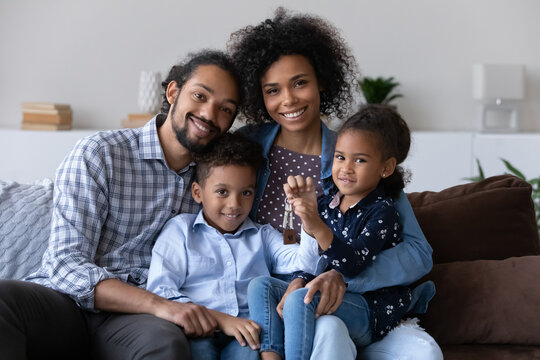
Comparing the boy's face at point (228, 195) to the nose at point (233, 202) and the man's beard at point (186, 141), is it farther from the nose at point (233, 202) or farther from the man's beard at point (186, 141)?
the man's beard at point (186, 141)

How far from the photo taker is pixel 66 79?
5.00m

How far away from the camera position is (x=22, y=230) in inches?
87.5

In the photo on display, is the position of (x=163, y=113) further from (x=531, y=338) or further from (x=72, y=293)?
(x=531, y=338)

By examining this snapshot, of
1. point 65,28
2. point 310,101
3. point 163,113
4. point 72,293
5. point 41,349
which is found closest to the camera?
point 41,349

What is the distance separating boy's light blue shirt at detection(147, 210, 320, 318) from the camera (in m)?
2.07

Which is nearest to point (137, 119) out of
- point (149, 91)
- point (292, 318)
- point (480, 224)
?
point (149, 91)

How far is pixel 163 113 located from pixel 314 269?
887 mm

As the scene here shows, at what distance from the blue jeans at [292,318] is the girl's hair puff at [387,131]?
0.37 m

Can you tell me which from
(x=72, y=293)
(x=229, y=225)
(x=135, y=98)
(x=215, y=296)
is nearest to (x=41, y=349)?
(x=72, y=293)

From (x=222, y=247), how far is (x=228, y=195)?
0.17 m

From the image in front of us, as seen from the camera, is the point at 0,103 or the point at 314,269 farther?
the point at 0,103

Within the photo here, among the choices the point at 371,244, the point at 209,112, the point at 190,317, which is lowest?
Result: the point at 190,317

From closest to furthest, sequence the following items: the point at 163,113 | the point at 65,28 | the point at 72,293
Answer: the point at 72,293 → the point at 163,113 → the point at 65,28

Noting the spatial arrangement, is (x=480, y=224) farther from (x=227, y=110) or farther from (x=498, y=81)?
(x=498, y=81)
